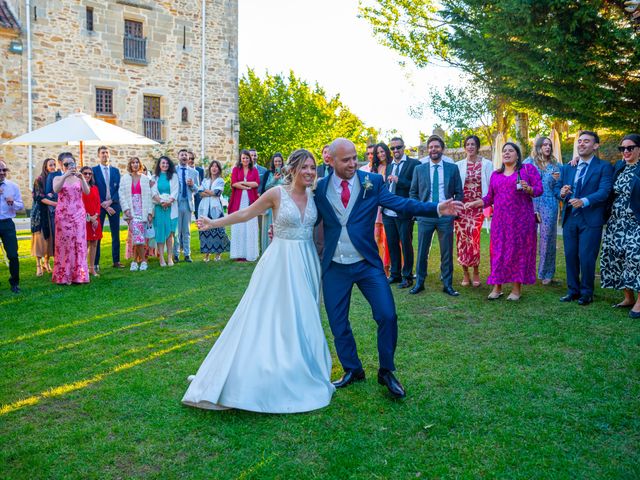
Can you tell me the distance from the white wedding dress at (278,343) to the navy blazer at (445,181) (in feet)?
14.2

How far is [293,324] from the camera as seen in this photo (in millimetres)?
4664

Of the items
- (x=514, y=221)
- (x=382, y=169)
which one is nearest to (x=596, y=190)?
(x=514, y=221)

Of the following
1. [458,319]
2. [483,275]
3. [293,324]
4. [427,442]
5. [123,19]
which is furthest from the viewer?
[123,19]

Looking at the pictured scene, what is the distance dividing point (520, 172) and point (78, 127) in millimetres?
8208

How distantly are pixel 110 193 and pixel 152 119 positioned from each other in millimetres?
15288

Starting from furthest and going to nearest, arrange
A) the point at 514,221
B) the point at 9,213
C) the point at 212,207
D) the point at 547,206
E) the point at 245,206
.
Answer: the point at 212,207 < the point at 245,206 < the point at 547,206 < the point at 9,213 < the point at 514,221

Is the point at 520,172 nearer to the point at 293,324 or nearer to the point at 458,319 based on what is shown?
the point at 458,319

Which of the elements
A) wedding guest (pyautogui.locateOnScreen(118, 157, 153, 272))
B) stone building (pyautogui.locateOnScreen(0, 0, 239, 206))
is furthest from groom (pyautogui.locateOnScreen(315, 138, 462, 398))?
stone building (pyautogui.locateOnScreen(0, 0, 239, 206))

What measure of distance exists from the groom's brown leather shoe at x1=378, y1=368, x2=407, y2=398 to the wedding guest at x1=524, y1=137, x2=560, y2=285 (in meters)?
5.49

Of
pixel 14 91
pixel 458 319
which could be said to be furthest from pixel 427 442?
pixel 14 91

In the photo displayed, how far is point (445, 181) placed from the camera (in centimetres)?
884

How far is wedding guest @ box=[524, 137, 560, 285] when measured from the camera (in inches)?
367

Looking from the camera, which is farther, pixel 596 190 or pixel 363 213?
pixel 596 190

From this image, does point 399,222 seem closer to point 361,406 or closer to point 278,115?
point 361,406
